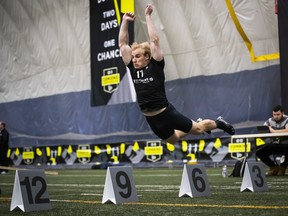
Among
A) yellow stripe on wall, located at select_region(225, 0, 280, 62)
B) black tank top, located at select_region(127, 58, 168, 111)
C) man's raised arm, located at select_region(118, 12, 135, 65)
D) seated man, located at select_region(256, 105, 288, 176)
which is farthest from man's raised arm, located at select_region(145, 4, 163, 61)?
yellow stripe on wall, located at select_region(225, 0, 280, 62)

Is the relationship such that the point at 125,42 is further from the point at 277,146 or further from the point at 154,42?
the point at 277,146

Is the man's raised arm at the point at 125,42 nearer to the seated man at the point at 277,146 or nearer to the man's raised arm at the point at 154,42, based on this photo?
the man's raised arm at the point at 154,42

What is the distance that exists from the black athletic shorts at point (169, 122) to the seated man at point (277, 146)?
14.1 feet

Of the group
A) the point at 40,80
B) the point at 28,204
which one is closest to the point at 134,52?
the point at 28,204

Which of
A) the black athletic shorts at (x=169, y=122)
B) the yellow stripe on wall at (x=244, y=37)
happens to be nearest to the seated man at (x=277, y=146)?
the yellow stripe on wall at (x=244, y=37)

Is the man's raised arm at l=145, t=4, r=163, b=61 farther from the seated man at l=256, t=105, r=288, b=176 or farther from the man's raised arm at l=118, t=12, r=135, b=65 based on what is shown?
the seated man at l=256, t=105, r=288, b=176

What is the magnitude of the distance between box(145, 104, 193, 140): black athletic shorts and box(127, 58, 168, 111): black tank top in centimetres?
14

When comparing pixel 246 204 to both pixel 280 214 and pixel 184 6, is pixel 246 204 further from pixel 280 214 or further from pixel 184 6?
pixel 184 6

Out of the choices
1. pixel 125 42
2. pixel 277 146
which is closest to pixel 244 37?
pixel 277 146

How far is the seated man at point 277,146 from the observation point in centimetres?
1153

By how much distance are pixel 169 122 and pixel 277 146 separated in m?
5.15

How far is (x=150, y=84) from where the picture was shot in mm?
7023

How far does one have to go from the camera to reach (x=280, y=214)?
16.8 ft

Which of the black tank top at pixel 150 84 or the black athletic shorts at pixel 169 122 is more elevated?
the black tank top at pixel 150 84
